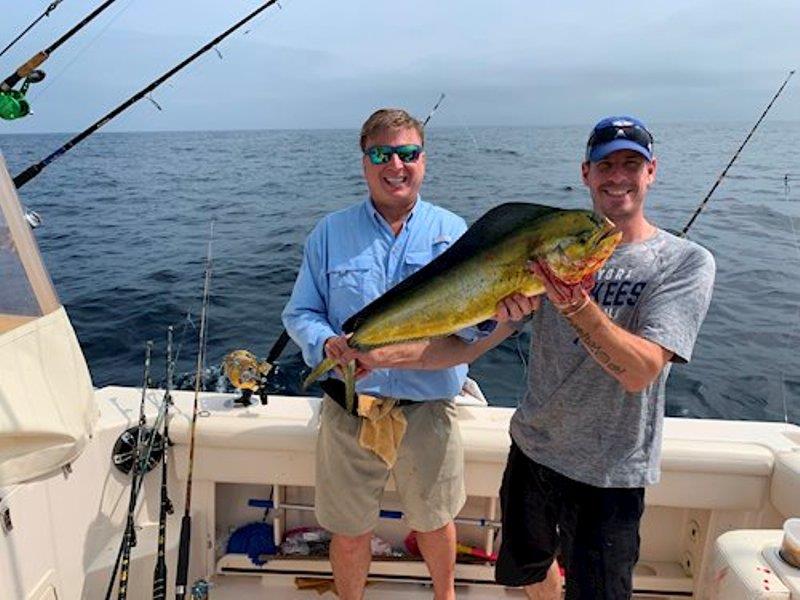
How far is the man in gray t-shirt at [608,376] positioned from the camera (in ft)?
6.50

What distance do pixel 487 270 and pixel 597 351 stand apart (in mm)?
399

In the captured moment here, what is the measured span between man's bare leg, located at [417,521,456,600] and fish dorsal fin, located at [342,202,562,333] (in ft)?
3.85

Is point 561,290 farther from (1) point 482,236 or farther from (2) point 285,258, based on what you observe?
(2) point 285,258

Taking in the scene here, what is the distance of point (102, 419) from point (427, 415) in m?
1.52

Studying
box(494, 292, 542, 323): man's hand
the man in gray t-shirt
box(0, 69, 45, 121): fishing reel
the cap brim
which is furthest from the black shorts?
box(0, 69, 45, 121): fishing reel

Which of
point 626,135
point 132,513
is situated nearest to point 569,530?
point 626,135

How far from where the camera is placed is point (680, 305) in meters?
1.99

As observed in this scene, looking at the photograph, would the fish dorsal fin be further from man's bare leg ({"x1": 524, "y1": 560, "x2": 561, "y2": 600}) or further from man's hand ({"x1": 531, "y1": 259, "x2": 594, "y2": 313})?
man's bare leg ({"x1": 524, "y1": 560, "x2": 561, "y2": 600})

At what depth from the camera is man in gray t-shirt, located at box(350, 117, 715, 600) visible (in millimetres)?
1980

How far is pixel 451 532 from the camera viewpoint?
281cm

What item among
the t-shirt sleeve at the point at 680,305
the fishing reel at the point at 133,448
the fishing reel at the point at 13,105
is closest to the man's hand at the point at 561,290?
the t-shirt sleeve at the point at 680,305

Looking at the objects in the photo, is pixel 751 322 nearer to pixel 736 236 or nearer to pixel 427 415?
pixel 736 236

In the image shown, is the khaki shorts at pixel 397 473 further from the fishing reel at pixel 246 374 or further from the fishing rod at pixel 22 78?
the fishing rod at pixel 22 78

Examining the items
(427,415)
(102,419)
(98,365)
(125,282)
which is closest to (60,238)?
(125,282)
